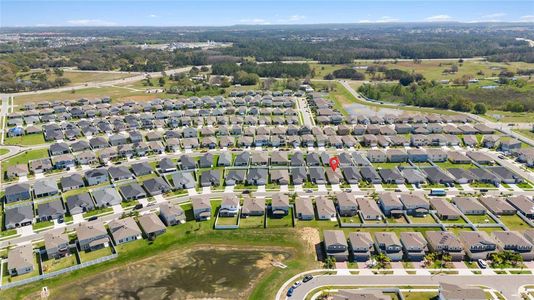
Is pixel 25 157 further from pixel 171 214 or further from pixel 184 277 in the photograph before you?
pixel 184 277

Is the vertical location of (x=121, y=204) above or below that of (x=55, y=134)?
below

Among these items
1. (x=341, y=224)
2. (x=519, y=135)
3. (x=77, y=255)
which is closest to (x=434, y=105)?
(x=519, y=135)

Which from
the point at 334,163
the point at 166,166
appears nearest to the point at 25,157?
the point at 166,166

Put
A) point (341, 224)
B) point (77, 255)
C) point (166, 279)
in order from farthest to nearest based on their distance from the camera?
point (341, 224)
point (77, 255)
point (166, 279)

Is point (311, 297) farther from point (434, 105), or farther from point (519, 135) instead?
point (434, 105)

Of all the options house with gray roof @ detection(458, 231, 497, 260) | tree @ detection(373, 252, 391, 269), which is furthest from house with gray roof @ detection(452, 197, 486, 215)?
tree @ detection(373, 252, 391, 269)

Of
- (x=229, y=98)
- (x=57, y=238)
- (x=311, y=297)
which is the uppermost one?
(x=229, y=98)

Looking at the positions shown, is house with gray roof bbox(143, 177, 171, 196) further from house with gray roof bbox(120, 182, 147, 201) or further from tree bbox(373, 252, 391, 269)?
tree bbox(373, 252, 391, 269)
